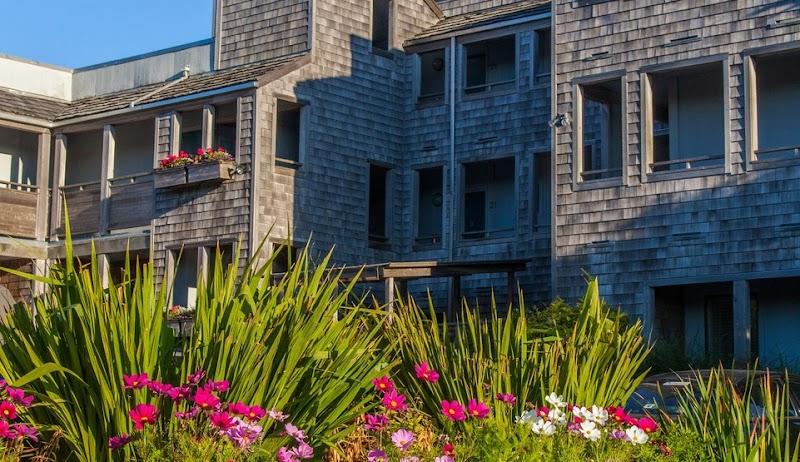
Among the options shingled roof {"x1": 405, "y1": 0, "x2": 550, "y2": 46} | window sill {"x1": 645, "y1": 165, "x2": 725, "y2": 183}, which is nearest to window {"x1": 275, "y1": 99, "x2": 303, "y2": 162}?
shingled roof {"x1": 405, "y1": 0, "x2": 550, "y2": 46}

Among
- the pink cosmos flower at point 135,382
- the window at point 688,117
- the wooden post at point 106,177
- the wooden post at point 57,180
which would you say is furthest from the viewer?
the wooden post at point 57,180

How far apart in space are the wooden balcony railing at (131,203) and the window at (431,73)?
587 cm

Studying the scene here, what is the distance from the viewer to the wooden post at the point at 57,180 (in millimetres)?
29859

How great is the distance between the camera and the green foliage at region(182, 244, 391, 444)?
319 inches

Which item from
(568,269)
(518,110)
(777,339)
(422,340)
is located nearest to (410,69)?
(518,110)

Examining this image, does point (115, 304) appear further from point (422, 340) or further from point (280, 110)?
point (280, 110)

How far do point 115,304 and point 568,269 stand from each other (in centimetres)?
1544

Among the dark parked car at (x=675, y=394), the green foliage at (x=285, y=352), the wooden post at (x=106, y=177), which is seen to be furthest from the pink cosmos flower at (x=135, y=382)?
the wooden post at (x=106, y=177)

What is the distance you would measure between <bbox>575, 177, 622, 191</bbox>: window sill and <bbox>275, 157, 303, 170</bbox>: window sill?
20.3 ft

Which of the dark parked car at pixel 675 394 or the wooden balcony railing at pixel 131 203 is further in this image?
the wooden balcony railing at pixel 131 203

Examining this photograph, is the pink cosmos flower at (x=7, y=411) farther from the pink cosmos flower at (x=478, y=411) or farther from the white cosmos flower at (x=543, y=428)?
the white cosmos flower at (x=543, y=428)

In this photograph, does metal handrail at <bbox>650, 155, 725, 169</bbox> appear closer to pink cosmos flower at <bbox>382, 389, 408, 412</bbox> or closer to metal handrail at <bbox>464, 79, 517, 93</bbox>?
metal handrail at <bbox>464, 79, 517, 93</bbox>

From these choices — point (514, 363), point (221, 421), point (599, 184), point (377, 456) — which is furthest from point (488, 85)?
point (221, 421)

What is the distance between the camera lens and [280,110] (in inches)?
1090
